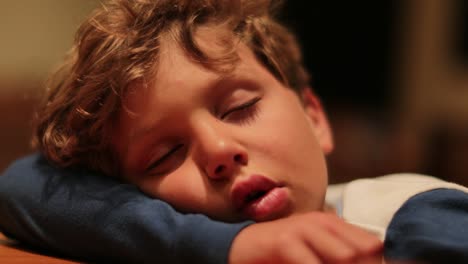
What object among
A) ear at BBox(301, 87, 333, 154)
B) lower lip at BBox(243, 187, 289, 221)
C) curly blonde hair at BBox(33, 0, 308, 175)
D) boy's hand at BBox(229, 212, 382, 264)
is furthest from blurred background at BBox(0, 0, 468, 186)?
boy's hand at BBox(229, 212, 382, 264)

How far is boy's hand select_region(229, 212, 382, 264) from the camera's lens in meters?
0.53

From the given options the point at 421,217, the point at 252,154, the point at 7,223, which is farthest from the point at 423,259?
the point at 7,223

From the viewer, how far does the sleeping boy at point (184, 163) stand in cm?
62

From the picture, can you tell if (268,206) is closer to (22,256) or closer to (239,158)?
(239,158)

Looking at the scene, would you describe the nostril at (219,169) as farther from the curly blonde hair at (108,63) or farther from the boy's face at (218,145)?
the curly blonde hair at (108,63)

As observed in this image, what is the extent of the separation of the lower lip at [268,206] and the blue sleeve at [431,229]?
12cm

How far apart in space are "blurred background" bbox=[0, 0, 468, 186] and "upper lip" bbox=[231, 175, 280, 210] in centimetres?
195

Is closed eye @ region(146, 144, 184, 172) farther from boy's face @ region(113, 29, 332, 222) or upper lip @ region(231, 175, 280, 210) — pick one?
upper lip @ region(231, 175, 280, 210)

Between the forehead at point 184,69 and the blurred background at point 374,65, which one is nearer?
the forehead at point 184,69

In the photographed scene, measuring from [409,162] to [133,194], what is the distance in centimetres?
202

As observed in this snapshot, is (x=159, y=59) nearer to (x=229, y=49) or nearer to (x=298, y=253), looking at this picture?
(x=229, y=49)

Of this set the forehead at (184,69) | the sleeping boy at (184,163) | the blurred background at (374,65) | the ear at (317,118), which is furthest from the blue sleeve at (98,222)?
the blurred background at (374,65)

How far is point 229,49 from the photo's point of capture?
809 mm

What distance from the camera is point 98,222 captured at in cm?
70
